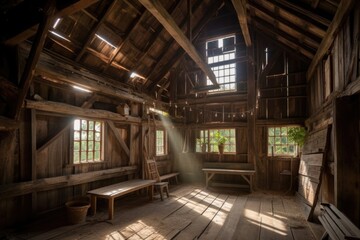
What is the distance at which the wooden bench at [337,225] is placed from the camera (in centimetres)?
245

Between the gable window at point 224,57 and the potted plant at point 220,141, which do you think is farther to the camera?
the gable window at point 224,57

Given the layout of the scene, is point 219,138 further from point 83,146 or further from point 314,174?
point 83,146

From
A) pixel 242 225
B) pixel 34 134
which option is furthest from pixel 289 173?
pixel 34 134

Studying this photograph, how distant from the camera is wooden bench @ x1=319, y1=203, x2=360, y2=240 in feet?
8.04

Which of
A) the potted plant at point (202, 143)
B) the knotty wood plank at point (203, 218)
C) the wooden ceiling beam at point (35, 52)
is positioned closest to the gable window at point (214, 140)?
the potted plant at point (202, 143)

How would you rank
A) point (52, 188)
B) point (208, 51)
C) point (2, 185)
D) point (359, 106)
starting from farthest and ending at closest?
point (208, 51)
point (52, 188)
point (2, 185)
point (359, 106)

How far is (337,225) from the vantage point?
110 inches

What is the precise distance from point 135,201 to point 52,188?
2316 mm

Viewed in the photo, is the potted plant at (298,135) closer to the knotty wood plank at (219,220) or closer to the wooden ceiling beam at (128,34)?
the knotty wood plank at (219,220)

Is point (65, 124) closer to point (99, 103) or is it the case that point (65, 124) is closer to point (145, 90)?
point (99, 103)

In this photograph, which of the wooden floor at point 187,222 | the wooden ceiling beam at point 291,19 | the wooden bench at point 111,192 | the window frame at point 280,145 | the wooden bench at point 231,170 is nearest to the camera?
the wooden floor at point 187,222

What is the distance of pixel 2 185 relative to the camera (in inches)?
146

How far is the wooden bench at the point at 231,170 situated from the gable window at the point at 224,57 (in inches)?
128

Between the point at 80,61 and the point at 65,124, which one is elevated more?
the point at 80,61
